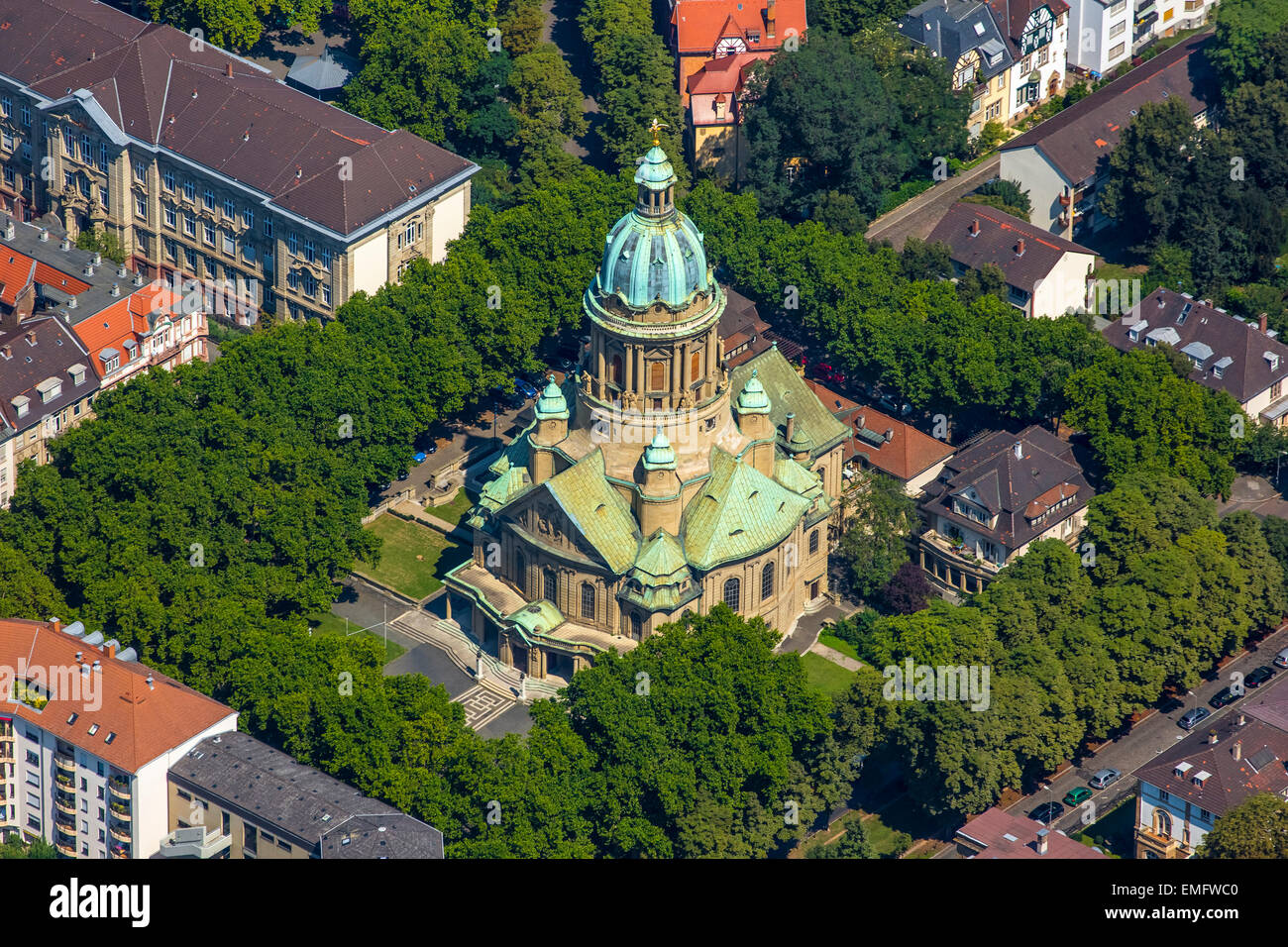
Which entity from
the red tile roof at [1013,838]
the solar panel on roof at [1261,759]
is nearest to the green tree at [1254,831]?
the solar panel on roof at [1261,759]

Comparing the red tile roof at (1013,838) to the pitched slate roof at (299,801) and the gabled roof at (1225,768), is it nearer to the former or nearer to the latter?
the gabled roof at (1225,768)

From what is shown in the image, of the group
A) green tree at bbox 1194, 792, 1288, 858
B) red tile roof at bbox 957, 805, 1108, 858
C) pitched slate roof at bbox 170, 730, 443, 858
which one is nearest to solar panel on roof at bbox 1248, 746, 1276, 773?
green tree at bbox 1194, 792, 1288, 858

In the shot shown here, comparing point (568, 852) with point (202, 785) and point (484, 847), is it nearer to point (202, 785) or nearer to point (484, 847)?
point (484, 847)

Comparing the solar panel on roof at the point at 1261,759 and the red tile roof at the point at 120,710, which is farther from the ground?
the red tile roof at the point at 120,710

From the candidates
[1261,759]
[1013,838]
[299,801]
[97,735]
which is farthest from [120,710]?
[1261,759]

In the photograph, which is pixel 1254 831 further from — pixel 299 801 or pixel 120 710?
pixel 120 710

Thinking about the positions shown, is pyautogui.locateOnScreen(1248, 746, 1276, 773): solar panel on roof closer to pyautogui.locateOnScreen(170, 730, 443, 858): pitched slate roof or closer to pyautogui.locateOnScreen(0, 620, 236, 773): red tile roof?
pyautogui.locateOnScreen(170, 730, 443, 858): pitched slate roof
